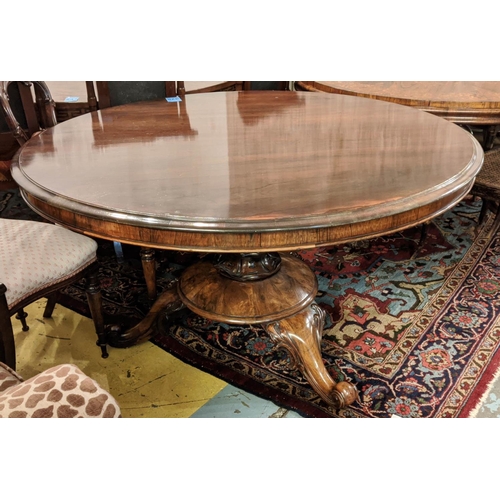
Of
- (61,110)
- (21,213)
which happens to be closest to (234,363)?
(61,110)

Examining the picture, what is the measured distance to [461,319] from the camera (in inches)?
62.9

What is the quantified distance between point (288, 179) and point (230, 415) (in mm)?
647

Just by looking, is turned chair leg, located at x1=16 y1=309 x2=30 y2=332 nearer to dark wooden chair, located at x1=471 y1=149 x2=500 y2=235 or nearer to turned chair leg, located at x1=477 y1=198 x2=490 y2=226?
dark wooden chair, located at x1=471 y1=149 x2=500 y2=235

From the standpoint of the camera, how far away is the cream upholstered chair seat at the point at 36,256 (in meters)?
1.16

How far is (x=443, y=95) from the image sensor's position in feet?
5.97

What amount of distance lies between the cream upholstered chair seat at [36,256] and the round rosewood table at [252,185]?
24 centimetres

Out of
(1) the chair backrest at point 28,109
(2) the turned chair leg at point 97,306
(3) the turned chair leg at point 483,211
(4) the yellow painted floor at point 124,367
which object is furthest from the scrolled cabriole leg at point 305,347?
(3) the turned chair leg at point 483,211

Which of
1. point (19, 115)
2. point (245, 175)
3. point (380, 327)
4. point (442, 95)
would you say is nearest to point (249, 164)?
point (245, 175)

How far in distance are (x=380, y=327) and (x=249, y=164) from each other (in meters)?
0.80

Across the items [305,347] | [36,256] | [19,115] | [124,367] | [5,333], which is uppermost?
[19,115]

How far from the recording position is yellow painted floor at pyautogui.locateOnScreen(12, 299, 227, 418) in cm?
130

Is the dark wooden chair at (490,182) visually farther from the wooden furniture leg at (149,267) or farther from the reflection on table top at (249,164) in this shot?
the wooden furniture leg at (149,267)

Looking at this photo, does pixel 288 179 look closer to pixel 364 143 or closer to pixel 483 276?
pixel 364 143

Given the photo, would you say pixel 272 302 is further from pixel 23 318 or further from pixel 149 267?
pixel 23 318
